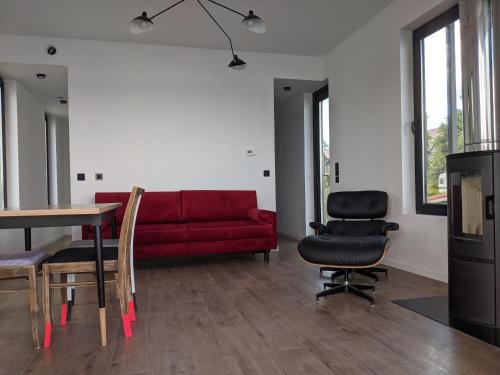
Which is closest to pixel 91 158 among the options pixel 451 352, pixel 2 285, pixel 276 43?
pixel 2 285

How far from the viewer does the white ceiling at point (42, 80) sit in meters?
5.05

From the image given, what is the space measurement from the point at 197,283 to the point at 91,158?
2.40 meters

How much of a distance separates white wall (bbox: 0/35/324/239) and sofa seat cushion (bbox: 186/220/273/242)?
88 centimetres

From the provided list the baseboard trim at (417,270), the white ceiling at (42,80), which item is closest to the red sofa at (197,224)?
the baseboard trim at (417,270)

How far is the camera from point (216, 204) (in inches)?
205

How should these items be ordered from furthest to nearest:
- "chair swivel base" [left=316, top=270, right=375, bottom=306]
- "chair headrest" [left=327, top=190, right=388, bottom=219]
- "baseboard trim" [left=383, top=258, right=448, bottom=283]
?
1. "chair headrest" [left=327, top=190, right=388, bottom=219]
2. "baseboard trim" [left=383, top=258, right=448, bottom=283]
3. "chair swivel base" [left=316, top=270, right=375, bottom=306]

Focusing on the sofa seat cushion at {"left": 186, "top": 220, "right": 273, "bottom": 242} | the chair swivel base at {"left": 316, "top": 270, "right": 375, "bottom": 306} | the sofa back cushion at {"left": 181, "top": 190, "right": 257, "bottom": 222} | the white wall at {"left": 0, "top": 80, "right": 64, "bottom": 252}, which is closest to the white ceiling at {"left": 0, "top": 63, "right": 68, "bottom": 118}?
the white wall at {"left": 0, "top": 80, "right": 64, "bottom": 252}

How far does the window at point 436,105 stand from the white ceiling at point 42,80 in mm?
4215

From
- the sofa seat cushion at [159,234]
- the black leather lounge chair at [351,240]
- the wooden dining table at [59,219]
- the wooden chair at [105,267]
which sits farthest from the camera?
the sofa seat cushion at [159,234]

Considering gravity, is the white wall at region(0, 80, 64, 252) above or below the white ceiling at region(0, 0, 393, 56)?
below

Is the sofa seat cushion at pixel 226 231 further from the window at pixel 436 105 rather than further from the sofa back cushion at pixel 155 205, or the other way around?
the window at pixel 436 105

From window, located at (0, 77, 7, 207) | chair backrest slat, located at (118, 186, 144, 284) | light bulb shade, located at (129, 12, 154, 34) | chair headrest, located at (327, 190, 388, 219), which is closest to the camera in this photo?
chair backrest slat, located at (118, 186, 144, 284)

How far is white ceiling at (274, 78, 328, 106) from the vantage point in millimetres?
5896

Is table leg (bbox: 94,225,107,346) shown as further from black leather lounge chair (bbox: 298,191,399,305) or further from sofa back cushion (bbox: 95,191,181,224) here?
sofa back cushion (bbox: 95,191,181,224)
